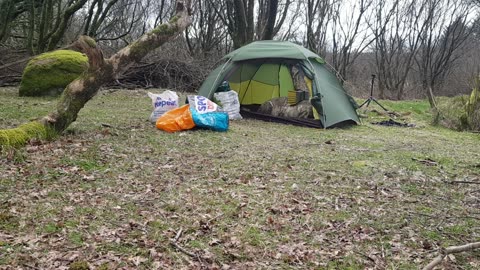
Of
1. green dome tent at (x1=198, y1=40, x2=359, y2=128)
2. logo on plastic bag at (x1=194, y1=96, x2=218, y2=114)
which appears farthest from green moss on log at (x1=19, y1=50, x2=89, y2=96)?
logo on plastic bag at (x1=194, y1=96, x2=218, y2=114)

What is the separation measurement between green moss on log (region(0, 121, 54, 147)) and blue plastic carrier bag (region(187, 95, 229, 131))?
2327mm

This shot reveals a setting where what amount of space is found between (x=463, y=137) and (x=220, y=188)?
21.0ft

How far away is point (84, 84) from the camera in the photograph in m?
5.66

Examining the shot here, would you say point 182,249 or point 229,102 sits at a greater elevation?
point 229,102

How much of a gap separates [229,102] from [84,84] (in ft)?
11.8

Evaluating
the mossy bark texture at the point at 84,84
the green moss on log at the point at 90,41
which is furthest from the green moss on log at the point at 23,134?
the green moss on log at the point at 90,41

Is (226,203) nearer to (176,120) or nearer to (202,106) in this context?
(176,120)

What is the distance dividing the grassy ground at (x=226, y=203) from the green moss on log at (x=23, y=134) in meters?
0.13

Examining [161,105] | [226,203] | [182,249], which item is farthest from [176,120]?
[182,249]

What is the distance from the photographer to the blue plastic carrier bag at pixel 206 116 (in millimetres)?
6770

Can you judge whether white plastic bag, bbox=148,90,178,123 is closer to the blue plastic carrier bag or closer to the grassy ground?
the blue plastic carrier bag

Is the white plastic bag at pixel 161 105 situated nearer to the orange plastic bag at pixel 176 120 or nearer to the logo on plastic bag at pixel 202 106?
the orange plastic bag at pixel 176 120

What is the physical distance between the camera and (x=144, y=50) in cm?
627

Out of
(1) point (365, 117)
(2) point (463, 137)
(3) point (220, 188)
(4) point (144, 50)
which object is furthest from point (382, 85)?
(3) point (220, 188)
